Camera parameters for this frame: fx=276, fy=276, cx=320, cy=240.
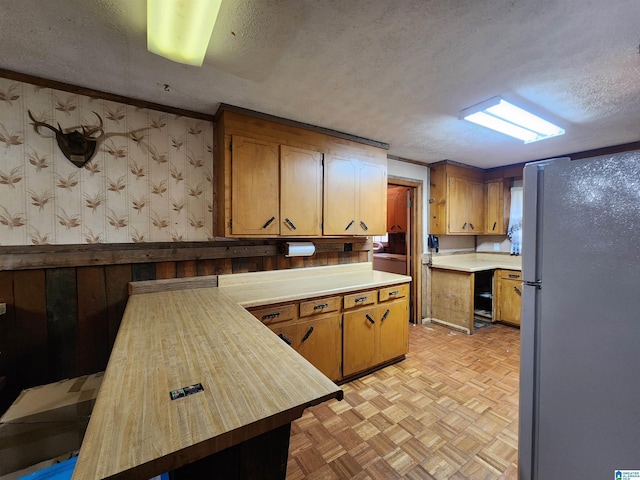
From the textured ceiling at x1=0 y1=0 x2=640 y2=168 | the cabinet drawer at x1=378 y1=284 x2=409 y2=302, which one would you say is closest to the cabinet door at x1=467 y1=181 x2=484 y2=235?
the textured ceiling at x1=0 y1=0 x2=640 y2=168

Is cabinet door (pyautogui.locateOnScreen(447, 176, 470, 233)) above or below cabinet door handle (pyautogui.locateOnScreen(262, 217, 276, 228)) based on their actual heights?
above

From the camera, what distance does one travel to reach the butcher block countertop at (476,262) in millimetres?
3796

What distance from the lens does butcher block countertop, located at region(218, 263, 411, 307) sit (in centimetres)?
205

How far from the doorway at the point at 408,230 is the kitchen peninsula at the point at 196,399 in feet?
9.97

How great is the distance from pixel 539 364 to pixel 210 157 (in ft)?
8.10

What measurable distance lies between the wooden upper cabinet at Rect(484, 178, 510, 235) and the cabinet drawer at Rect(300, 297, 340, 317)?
126 inches

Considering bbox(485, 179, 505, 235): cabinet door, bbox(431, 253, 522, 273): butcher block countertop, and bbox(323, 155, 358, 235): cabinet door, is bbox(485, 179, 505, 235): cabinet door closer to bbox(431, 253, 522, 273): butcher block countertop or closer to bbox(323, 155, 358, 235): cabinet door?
bbox(431, 253, 522, 273): butcher block countertop

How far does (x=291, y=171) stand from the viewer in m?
2.38

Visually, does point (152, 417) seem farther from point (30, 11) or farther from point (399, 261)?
point (399, 261)

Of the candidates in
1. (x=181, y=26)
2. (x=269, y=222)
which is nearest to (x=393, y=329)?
(x=269, y=222)

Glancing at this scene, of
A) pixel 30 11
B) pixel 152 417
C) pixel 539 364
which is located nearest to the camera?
pixel 152 417

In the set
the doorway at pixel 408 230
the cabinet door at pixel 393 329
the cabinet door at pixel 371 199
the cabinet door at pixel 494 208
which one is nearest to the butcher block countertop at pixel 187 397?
the cabinet door at pixel 393 329

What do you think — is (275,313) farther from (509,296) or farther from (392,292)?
(509,296)

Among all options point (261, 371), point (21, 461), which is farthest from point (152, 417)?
point (21, 461)
